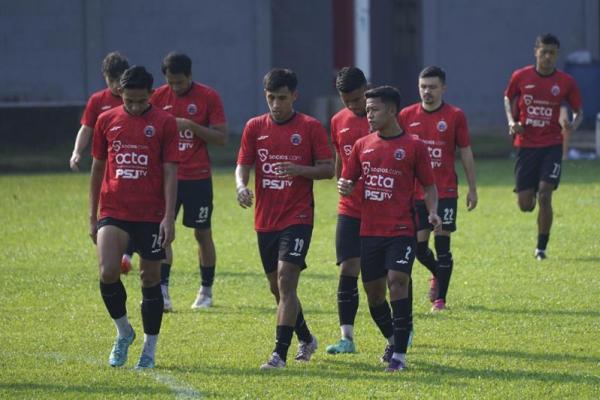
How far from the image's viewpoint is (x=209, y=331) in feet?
38.2

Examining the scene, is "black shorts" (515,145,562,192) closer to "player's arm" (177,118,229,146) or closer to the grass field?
the grass field

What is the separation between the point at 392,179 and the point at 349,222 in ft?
2.88

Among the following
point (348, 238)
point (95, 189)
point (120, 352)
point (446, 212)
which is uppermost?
point (95, 189)

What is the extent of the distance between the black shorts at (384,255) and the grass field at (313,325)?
67 cm

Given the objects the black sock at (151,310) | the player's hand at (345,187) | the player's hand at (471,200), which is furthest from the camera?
the player's hand at (471,200)

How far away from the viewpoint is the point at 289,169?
10055 millimetres

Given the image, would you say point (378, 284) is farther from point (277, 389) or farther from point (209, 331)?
point (209, 331)

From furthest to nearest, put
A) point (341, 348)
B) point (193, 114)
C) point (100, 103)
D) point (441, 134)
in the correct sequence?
point (100, 103) < point (193, 114) < point (441, 134) < point (341, 348)

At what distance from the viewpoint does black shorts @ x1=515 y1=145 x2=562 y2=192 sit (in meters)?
15.9

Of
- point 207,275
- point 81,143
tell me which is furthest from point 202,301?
point 81,143

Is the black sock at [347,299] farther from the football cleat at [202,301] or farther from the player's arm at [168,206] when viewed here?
the football cleat at [202,301]

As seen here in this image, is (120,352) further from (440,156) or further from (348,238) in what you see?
(440,156)

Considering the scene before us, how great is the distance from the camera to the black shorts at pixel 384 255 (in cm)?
980

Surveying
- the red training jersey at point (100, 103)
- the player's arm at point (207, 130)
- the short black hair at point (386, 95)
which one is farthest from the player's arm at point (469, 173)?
the red training jersey at point (100, 103)
